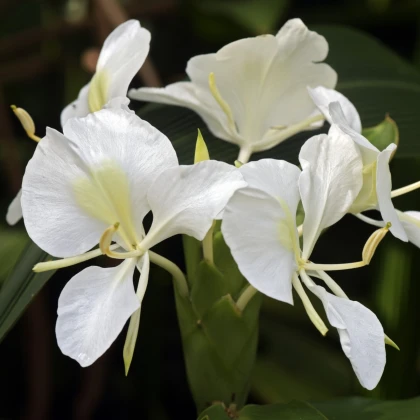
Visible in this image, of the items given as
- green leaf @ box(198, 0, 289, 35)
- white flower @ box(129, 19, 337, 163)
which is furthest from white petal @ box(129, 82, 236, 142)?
green leaf @ box(198, 0, 289, 35)

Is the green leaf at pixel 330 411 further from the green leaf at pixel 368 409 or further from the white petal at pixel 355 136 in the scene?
the white petal at pixel 355 136

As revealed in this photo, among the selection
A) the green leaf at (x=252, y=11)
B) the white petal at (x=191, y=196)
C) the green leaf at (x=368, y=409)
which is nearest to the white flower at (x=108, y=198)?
the white petal at (x=191, y=196)

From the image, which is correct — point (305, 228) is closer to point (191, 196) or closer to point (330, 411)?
point (191, 196)

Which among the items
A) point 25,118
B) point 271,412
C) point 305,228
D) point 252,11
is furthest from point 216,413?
point 252,11

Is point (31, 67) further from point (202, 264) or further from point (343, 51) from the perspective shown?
point (202, 264)

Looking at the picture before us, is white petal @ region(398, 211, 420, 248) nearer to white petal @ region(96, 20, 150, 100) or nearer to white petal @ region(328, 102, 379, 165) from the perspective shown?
white petal @ region(328, 102, 379, 165)
